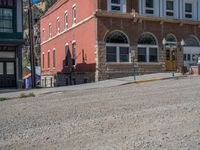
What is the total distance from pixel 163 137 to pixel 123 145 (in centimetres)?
93

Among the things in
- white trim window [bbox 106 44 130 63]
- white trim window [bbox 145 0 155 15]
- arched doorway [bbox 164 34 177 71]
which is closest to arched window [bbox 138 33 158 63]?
arched doorway [bbox 164 34 177 71]

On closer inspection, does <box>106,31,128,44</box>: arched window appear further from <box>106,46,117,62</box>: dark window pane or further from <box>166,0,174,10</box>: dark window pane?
<box>166,0,174,10</box>: dark window pane

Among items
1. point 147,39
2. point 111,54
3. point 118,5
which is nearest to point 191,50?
point 147,39

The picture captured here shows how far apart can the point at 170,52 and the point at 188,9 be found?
5.15 m

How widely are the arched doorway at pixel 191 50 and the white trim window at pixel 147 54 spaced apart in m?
3.70

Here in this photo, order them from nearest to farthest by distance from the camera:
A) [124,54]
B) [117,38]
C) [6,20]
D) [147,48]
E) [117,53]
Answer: [6,20]
[117,53]
[117,38]
[124,54]
[147,48]

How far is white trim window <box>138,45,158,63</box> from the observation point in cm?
3491

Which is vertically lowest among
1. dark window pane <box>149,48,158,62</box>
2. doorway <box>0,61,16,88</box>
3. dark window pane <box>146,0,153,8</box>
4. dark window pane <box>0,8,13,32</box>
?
doorway <box>0,61,16,88</box>

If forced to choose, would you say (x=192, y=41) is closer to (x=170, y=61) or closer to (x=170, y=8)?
(x=170, y=61)

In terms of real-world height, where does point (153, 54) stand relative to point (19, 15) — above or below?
below

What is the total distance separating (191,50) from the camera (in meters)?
38.0

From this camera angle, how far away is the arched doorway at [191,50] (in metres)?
37.7

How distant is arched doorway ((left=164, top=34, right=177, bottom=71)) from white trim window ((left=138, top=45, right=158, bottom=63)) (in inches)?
52.9

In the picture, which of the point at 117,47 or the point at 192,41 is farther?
the point at 192,41
